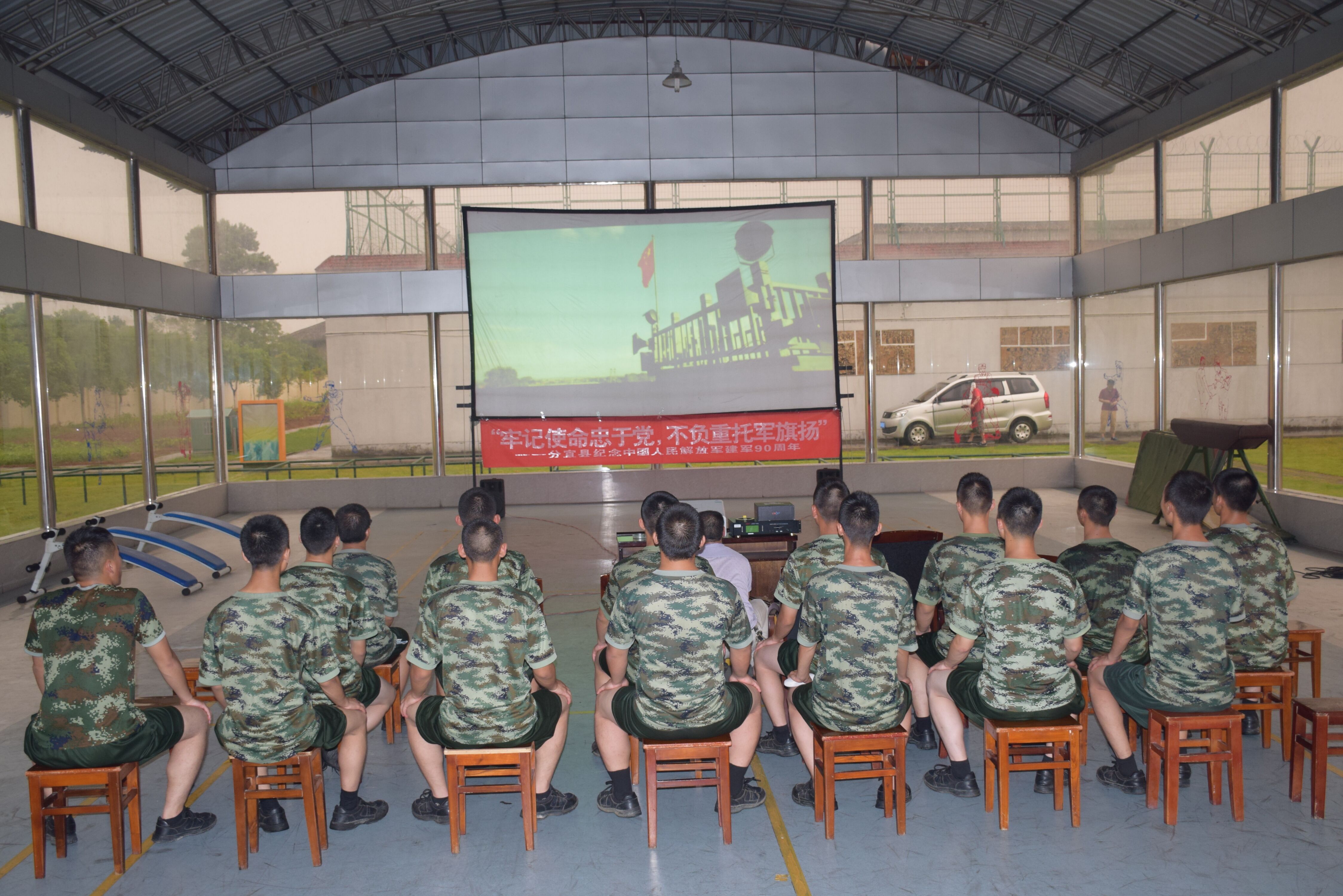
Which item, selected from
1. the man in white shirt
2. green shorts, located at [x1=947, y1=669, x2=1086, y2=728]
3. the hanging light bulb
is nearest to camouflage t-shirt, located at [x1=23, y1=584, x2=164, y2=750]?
the man in white shirt

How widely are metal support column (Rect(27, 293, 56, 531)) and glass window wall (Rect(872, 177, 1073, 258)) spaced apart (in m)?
10.8

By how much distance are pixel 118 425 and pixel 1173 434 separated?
13239 millimetres

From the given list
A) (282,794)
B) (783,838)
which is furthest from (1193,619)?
(282,794)

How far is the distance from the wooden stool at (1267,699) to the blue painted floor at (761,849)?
0.31 feet

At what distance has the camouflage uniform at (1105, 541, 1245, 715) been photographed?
359cm

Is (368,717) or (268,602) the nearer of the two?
(268,602)

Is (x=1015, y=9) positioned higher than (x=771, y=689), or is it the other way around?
(x=1015, y=9)

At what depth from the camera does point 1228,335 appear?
11016 millimetres

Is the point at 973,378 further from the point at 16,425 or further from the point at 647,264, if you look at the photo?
the point at 16,425

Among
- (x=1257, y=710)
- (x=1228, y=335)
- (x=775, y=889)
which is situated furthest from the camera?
(x=1228, y=335)

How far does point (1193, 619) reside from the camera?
359cm

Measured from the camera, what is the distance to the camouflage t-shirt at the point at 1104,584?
4188 mm

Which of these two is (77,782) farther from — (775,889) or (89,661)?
(775,889)

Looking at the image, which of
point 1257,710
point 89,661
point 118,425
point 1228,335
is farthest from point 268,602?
point 1228,335
